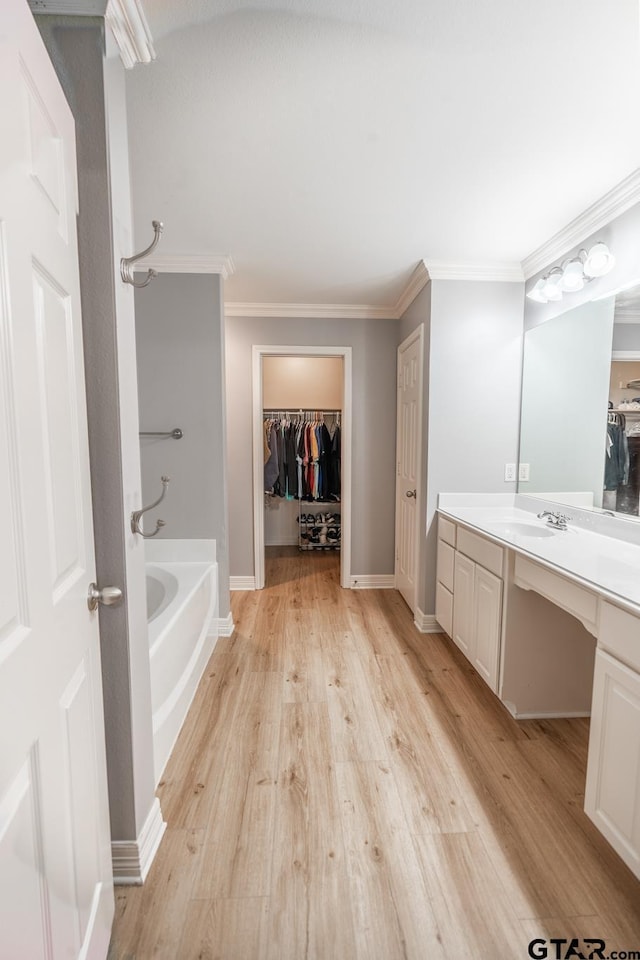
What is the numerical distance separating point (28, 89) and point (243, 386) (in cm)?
267

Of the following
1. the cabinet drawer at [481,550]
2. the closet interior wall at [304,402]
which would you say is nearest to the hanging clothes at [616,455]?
the cabinet drawer at [481,550]

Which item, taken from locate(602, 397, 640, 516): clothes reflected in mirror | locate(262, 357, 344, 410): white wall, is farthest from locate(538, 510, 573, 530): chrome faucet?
locate(262, 357, 344, 410): white wall

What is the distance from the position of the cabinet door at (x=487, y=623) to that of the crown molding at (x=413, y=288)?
1864mm

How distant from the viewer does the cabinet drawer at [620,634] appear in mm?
1111

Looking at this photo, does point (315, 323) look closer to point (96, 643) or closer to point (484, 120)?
point (484, 120)

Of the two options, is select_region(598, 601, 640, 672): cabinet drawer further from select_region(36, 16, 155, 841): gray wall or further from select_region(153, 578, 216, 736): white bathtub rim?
select_region(153, 578, 216, 736): white bathtub rim

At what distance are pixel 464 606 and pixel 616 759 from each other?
112cm

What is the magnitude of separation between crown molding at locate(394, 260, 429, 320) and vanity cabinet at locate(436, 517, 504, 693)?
62.2 inches

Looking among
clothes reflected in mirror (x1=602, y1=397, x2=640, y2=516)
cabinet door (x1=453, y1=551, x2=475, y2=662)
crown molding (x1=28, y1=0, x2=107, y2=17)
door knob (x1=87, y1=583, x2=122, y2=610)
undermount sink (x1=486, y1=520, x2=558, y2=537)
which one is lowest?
cabinet door (x1=453, y1=551, x2=475, y2=662)

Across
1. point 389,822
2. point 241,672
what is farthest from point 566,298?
point 241,672

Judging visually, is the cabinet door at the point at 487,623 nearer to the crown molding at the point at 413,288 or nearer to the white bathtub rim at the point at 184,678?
the white bathtub rim at the point at 184,678

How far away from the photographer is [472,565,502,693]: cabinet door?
1.92 metres

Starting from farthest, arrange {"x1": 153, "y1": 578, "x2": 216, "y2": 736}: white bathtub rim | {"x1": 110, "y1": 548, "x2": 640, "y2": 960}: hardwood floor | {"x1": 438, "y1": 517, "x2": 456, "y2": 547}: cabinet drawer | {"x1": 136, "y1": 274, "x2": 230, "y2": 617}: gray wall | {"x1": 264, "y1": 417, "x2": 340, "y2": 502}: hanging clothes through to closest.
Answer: {"x1": 264, "y1": 417, "x2": 340, "y2": 502}: hanging clothes < {"x1": 136, "y1": 274, "x2": 230, "y2": 617}: gray wall < {"x1": 438, "y1": 517, "x2": 456, "y2": 547}: cabinet drawer < {"x1": 153, "y1": 578, "x2": 216, "y2": 736}: white bathtub rim < {"x1": 110, "y1": 548, "x2": 640, "y2": 960}: hardwood floor

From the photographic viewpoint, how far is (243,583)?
346cm
